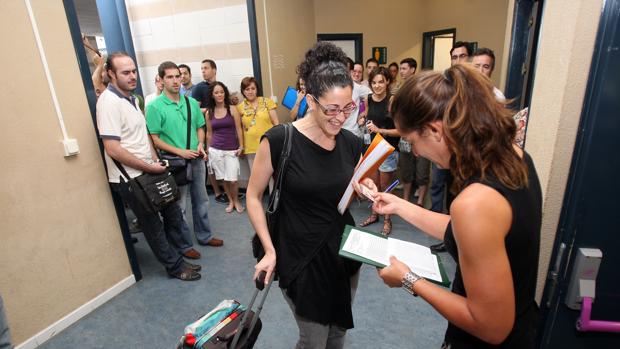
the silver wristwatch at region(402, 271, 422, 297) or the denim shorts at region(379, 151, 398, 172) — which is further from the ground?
the silver wristwatch at region(402, 271, 422, 297)

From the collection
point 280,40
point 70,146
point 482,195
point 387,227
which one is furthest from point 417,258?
point 280,40

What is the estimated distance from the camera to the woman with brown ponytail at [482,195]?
28.8 inches

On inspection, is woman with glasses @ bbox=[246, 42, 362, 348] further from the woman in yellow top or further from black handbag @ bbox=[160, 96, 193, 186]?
the woman in yellow top

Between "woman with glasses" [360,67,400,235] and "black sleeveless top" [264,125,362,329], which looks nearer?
"black sleeveless top" [264,125,362,329]

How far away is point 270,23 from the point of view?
425 cm

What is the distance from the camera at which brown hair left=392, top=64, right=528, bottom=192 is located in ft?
2.52

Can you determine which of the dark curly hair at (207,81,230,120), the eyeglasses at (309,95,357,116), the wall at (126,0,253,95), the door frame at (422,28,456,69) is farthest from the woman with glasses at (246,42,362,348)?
the door frame at (422,28,456,69)

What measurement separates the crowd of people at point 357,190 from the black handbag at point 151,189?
0.05 metres

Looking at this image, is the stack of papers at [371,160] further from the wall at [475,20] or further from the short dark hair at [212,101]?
the wall at [475,20]

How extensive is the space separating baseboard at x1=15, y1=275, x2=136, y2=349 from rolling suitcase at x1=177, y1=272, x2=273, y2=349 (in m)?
1.38

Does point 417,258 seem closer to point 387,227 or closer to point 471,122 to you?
point 471,122

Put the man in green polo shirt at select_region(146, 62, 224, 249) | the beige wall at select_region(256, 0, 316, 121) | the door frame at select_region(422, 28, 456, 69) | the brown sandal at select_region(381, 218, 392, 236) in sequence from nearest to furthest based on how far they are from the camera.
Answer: the man in green polo shirt at select_region(146, 62, 224, 249)
the brown sandal at select_region(381, 218, 392, 236)
the beige wall at select_region(256, 0, 316, 121)
the door frame at select_region(422, 28, 456, 69)

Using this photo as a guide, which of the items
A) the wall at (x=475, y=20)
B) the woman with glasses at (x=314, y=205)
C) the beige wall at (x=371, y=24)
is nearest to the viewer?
the woman with glasses at (x=314, y=205)

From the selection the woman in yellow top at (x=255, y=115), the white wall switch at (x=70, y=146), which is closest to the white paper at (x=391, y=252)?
the white wall switch at (x=70, y=146)
